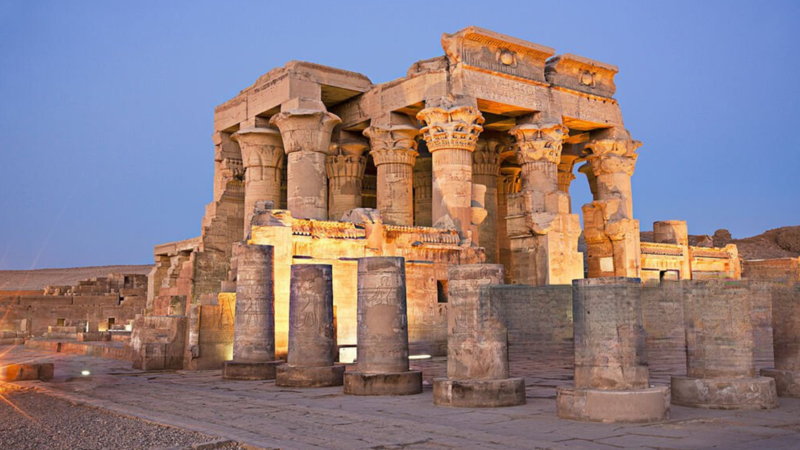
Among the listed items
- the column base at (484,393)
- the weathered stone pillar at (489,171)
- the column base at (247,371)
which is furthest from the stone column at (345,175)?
the column base at (484,393)

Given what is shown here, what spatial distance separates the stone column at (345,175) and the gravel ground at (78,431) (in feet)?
49.9

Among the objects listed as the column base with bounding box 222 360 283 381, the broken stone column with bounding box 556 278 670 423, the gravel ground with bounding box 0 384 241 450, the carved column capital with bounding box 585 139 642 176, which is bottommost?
the gravel ground with bounding box 0 384 241 450

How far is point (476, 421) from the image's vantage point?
7645mm

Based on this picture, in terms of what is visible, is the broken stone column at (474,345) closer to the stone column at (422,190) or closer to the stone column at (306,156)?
the stone column at (306,156)

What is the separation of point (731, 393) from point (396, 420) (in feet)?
12.1

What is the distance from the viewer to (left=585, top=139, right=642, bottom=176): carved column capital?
78.5 ft

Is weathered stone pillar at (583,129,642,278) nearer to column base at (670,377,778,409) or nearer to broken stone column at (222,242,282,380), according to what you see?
broken stone column at (222,242,282,380)

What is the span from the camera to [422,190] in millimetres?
27578

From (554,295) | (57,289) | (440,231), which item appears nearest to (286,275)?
(440,231)

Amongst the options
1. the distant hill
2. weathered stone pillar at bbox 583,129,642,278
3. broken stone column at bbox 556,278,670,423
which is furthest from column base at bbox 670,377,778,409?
the distant hill

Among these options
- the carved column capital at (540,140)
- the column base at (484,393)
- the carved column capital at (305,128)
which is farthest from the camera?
the carved column capital at (540,140)

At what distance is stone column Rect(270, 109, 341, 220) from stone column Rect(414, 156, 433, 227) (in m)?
6.22

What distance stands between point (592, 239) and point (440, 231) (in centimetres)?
731

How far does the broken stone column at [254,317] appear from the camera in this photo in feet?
41.7
